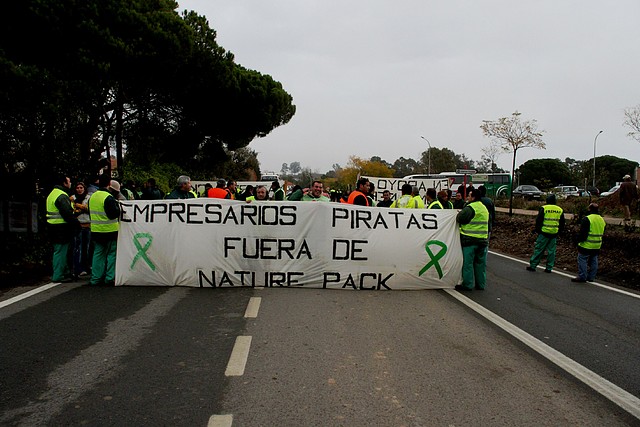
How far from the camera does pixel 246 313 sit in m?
6.71

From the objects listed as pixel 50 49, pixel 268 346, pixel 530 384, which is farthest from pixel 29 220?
pixel 530 384

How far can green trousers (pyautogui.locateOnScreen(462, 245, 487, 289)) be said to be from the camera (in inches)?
348

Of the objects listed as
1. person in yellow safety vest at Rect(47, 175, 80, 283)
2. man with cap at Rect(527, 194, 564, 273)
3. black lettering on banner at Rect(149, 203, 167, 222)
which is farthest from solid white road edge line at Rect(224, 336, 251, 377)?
man with cap at Rect(527, 194, 564, 273)

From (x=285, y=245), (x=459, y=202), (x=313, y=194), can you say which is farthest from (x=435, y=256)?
(x=459, y=202)

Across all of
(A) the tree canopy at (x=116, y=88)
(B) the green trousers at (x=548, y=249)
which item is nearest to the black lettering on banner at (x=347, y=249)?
(B) the green trousers at (x=548, y=249)

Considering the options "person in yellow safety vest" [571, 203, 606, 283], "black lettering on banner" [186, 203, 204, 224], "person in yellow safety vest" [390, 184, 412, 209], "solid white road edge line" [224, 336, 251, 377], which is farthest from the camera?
"person in yellow safety vest" [390, 184, 412, 209]

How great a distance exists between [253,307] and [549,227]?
25.5 feet

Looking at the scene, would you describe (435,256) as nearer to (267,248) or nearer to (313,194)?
(267,248)

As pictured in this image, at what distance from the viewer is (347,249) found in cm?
883

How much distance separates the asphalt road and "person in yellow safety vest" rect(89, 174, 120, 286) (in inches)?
27.0

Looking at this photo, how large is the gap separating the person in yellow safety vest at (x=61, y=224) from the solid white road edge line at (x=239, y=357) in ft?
15.9

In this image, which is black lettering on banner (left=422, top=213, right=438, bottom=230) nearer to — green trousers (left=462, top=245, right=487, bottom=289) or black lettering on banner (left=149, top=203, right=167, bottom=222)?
green trousers (left=462, top=245, right=487, bottom=289)

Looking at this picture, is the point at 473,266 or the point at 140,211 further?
the point at 473,266

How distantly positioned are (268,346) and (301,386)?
1117 millimetres
